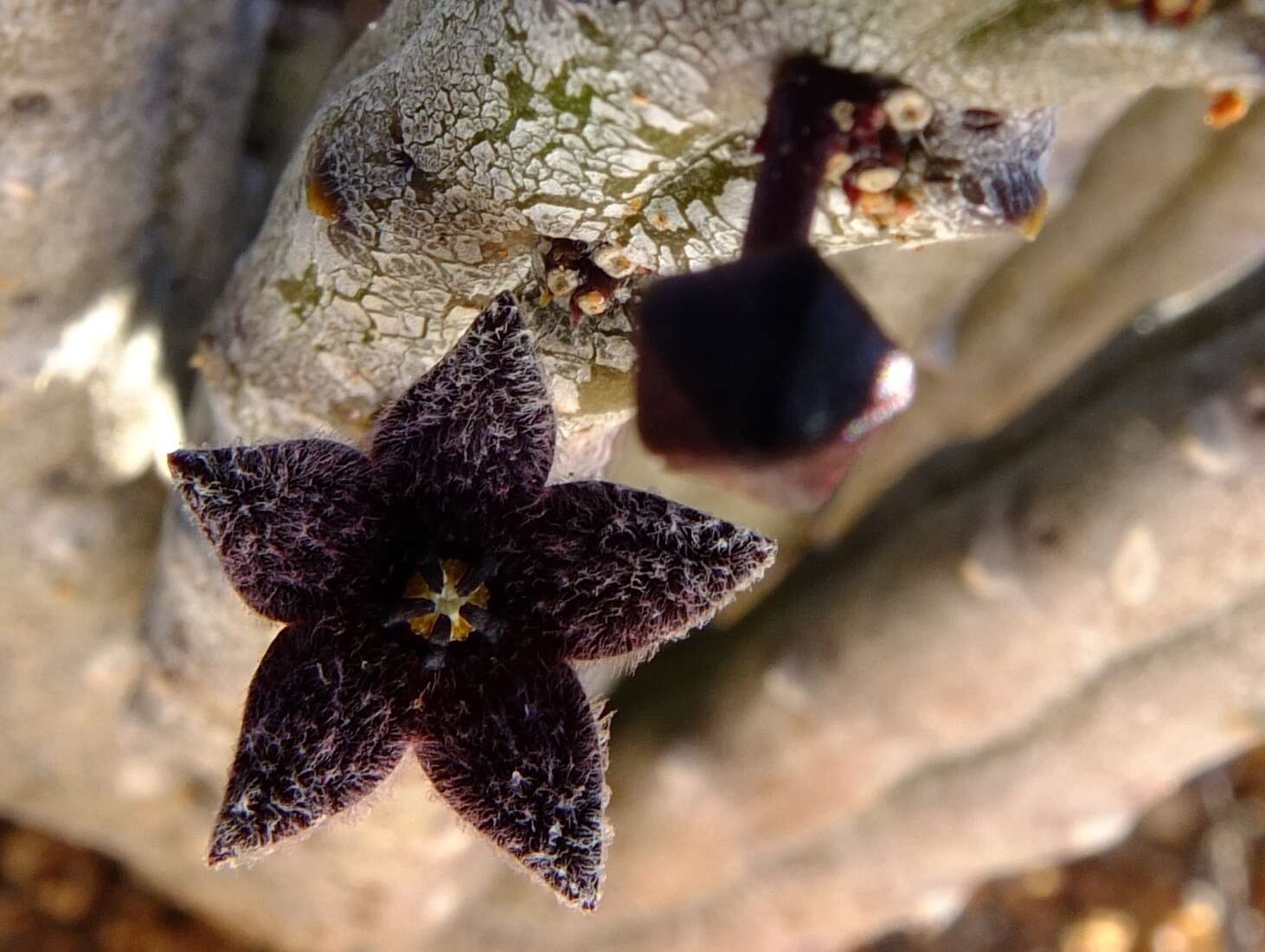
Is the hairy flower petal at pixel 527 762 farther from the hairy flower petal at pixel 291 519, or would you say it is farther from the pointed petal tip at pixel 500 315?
the pointed petal tip at pixel 500 315

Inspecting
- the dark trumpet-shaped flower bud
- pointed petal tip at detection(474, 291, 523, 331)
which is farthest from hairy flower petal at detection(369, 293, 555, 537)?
the dark trumpet-shaped flower bud

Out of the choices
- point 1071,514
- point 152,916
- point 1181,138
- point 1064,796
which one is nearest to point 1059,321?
point 1181,138

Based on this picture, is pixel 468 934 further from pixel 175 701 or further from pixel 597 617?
pixel 597 617

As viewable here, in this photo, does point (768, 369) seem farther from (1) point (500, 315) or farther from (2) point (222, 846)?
(2) point (222, 846)

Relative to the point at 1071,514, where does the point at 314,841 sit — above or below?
below

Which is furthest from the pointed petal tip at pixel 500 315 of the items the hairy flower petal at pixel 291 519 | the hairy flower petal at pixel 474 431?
the hairy flower petal at pixel 291 519

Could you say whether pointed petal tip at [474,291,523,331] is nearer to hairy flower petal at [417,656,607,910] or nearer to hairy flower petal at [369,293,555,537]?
hairy flower petal at [369,293,555,537]

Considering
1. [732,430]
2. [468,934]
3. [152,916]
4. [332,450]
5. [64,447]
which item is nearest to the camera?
[732,430]

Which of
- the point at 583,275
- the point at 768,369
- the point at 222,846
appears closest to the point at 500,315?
the point at 583,275
